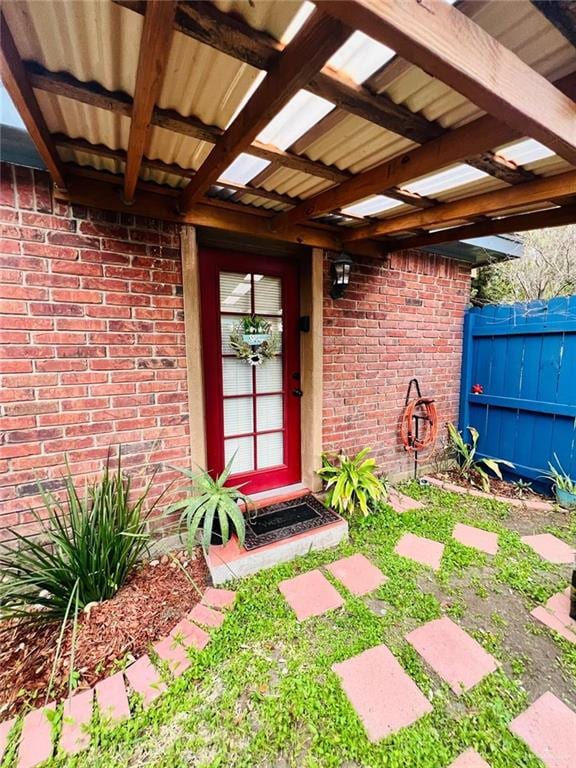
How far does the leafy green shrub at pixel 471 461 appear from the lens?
341 cm

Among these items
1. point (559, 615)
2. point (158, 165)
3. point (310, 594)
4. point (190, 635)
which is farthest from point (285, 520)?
point (158, 165)

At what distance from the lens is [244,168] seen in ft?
5.44

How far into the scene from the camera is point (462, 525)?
101 inches

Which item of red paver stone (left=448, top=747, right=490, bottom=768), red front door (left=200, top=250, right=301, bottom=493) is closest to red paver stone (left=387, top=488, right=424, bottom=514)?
red front door (left=200, top=250, right=301, bottom=493)

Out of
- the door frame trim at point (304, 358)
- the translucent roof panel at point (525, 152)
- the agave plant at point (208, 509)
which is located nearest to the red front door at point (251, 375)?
the door frame trim at point (304, 358)

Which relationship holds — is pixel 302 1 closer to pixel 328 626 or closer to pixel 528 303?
pixel 328 626

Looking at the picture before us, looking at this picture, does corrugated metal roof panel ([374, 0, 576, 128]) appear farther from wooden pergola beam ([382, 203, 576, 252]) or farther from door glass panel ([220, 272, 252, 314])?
door glass panel ([220, 272, 252, 314])

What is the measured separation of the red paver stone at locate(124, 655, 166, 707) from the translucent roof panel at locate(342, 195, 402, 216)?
266 centimetres

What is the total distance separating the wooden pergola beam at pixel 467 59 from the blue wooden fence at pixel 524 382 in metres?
2.57

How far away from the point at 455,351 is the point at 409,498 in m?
1.87

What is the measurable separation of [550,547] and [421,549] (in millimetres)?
955

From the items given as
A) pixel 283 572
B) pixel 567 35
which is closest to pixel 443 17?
pixel 567 35

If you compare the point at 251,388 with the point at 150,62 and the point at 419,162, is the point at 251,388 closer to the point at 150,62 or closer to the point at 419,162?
the point at 419,162

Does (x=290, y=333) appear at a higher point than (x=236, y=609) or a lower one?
higher
